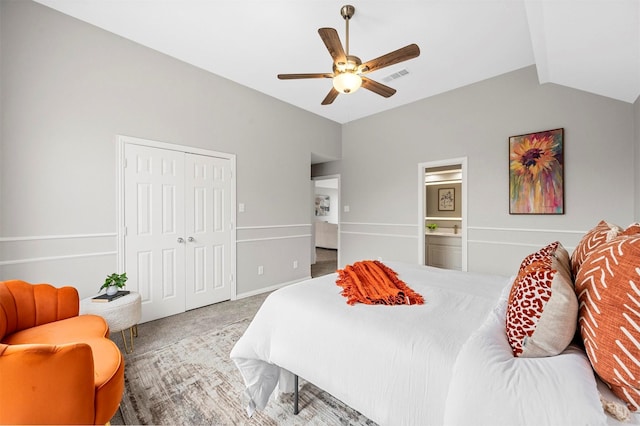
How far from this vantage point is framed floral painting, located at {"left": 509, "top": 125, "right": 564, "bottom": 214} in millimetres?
3182

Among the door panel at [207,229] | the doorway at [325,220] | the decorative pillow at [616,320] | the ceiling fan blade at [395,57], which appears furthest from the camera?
the doorway at [325,220]

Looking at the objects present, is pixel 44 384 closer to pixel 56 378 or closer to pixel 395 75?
pixel 56 378

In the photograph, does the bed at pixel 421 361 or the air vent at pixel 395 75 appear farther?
the air vent at pixel 395 75

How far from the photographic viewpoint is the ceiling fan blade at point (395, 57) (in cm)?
200

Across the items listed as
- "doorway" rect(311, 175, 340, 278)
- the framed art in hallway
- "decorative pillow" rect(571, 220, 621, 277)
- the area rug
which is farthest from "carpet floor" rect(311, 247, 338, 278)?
"decorative pillow" rect(571, 220, 621, 277)

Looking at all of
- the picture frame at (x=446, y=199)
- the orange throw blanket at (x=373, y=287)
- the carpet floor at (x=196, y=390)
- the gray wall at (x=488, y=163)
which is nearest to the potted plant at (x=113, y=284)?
the carpet floor at (x=196, y=390)

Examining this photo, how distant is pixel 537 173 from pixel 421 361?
3391 millimetres

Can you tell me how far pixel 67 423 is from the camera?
1099 millimetres

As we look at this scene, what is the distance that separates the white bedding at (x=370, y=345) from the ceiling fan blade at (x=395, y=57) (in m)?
1.74

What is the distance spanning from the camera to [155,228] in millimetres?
2998

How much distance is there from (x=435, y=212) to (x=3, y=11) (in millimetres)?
6260

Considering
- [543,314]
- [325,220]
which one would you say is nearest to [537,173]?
[543,314]

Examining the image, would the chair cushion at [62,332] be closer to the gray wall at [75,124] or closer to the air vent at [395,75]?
the gray wall at [75,124]

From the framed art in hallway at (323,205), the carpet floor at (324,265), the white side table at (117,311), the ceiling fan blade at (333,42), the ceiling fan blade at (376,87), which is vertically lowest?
the carpet floor at (324,265)
